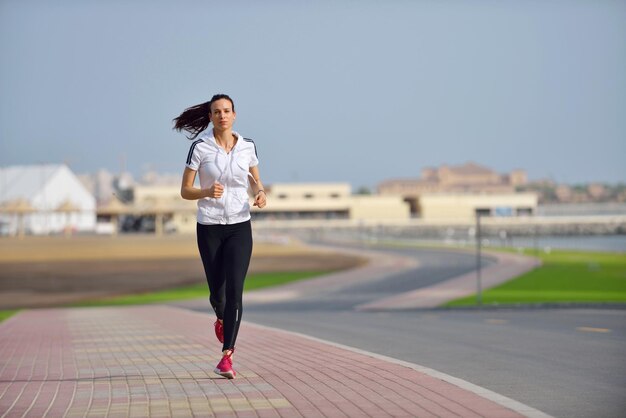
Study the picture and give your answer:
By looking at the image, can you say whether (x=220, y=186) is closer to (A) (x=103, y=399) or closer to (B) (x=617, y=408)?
(A) (x=103, y=399)

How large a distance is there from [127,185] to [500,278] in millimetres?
147834

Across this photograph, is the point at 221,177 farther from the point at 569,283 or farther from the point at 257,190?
the point at 569,283

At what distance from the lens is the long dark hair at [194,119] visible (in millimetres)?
9500

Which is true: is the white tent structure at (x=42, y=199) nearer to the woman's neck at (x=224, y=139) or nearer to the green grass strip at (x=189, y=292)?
the green grass strip at (x=189, y=292)

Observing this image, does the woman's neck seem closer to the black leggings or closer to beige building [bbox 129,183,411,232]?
the black leggings

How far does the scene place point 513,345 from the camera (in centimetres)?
1361

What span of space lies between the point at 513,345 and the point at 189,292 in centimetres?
2258

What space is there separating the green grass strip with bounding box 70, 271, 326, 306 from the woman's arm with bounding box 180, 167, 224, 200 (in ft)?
74.1

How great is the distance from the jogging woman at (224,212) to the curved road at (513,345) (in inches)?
86.4

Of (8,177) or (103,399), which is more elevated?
(8,177)

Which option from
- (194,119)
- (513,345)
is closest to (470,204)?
(513,345)

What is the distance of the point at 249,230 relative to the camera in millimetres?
9148

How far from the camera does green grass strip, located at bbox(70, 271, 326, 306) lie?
32469 mm

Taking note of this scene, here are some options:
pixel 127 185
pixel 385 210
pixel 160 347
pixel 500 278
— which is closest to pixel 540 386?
pixel 160 347
